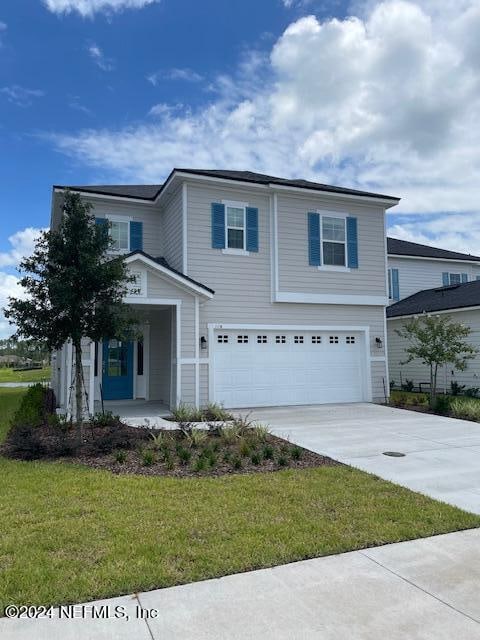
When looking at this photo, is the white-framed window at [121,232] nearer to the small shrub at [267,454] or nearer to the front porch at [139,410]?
the front porch at [139,410]

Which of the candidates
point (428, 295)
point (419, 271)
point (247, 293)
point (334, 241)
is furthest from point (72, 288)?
point (419, 271)

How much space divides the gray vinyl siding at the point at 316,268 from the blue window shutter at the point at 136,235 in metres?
4.17

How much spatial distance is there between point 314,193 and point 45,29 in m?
7.85

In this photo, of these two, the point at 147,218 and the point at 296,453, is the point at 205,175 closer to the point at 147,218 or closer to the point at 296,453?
the point at 147,218

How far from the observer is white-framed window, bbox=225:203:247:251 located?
43.3 feet

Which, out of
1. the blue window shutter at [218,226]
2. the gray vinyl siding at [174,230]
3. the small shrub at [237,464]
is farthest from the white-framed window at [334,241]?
the small shrub at [237,464]

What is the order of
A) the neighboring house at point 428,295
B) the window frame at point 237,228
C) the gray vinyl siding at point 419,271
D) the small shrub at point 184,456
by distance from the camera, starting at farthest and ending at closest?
the gray vinyl siding at point 419,271
the neighboring house at point 428,295
the window frame at point 237,228
the small shrub at point 184,456

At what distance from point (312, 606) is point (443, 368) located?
54.1 feet

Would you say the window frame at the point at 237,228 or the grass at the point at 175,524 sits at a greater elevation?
the window frame at the point at 237,228

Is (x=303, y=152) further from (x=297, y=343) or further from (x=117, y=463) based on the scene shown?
(x=117, y=463)

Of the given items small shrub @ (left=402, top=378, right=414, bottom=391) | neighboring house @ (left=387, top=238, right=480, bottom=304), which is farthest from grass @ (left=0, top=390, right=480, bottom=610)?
neighboring house @ (left=387, top=238, right=480, bottom=304)

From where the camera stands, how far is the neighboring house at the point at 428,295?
672 inches

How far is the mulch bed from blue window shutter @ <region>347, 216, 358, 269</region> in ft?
24.7

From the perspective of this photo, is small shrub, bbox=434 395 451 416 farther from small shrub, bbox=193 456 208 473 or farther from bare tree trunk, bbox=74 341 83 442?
bare tree trunk, bbox=74 341 83 442
